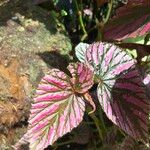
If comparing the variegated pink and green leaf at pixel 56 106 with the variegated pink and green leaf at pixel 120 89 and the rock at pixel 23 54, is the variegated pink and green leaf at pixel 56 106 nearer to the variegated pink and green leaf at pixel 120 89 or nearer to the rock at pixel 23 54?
the variegated pink and green leaf at pixel 120 89

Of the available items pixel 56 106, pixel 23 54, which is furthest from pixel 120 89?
pixel 23 54

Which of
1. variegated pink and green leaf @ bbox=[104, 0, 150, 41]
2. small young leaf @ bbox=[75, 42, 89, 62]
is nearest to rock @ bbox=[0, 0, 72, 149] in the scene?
small young leaf @ bbox=[75, 42, 89, 62]

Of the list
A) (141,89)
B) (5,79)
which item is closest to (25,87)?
(5,79)

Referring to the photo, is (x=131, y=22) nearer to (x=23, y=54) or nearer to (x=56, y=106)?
(x=56, y=106)

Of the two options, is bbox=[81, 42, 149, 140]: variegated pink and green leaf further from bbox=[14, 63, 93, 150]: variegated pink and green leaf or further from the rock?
the rock

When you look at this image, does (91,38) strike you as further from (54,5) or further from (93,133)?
(93,133)

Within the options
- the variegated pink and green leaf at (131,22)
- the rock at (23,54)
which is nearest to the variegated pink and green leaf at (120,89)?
the variegated pink and green leaf at (131,22)
